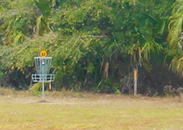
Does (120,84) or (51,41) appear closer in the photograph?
(51,41)

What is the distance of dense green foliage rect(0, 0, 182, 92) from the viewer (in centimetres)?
1698

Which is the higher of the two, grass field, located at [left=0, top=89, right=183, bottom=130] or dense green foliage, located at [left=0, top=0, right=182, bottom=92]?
dense green foliage, located at [left=0, top=0, right=182, bottom=92]

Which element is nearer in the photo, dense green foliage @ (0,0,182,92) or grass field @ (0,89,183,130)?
grass field @ (0,89,183,130)

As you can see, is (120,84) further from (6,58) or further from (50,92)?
(6,58)

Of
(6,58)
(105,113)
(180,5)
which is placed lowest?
(105,113)

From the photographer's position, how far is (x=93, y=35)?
1747cm

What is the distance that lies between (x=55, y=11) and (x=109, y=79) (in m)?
3.73

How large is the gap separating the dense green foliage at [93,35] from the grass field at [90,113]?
1.51m

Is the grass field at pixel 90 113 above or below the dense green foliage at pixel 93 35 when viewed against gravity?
below

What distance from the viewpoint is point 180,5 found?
53.2 ft

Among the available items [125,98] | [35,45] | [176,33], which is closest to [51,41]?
[35,45]

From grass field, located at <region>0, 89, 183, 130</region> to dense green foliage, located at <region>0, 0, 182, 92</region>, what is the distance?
1513 mm

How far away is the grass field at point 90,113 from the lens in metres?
10.2

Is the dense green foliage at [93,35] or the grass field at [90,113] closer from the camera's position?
the grass field at [90,113]
